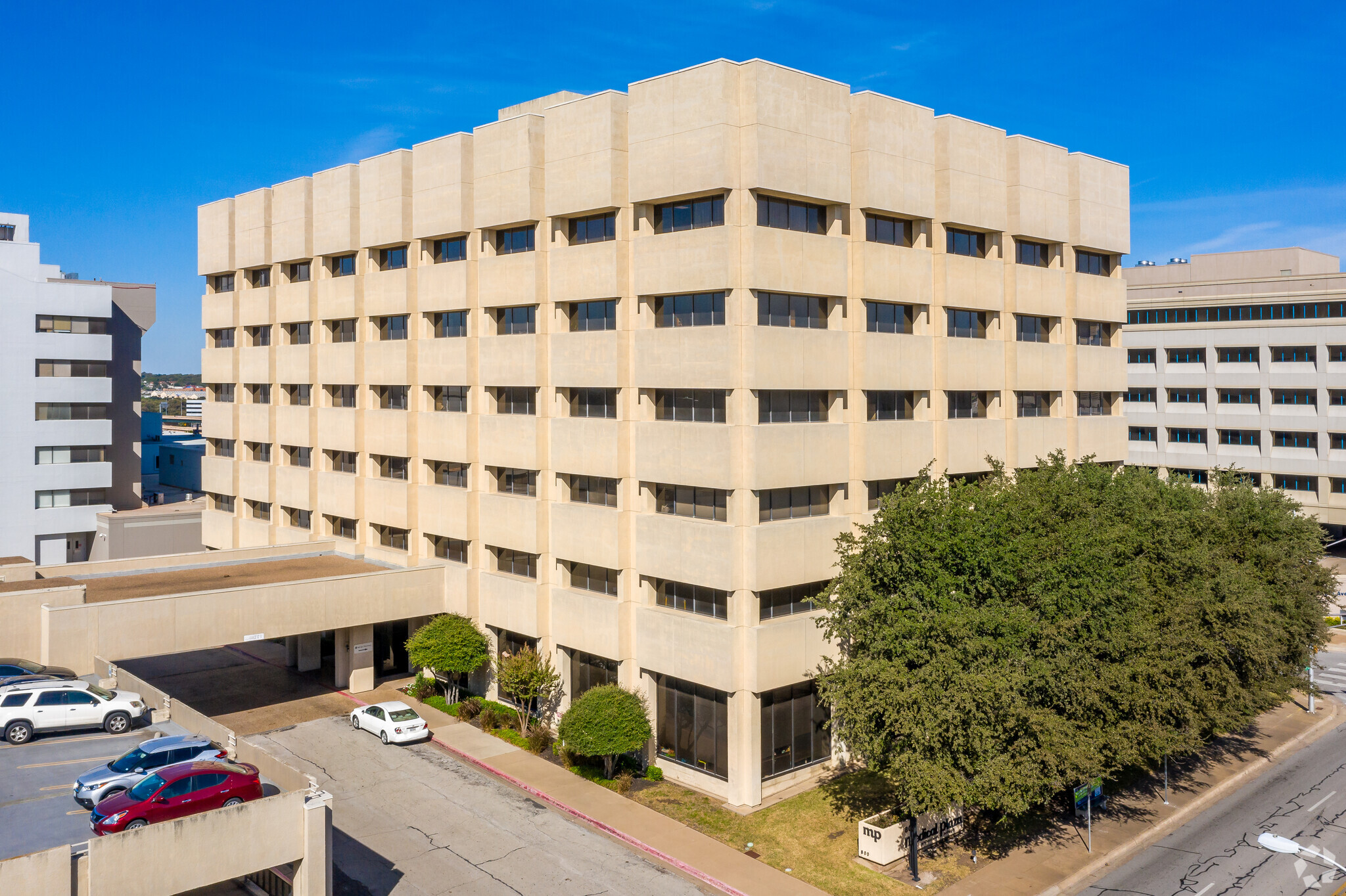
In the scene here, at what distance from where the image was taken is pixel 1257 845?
32.7 m

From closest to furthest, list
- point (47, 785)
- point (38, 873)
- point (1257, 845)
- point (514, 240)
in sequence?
point (38, 873)
point (47, 785)
point (1257, 845)
point (514, 240)

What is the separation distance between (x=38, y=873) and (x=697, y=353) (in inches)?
994

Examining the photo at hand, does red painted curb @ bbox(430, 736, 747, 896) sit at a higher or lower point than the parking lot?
lower

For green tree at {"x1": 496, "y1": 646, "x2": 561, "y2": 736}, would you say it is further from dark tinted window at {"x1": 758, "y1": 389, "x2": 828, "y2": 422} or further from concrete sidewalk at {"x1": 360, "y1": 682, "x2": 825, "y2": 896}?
dark tinted window at {"x1": 758, "y1": 389, "x2": 828, "y2": 422}

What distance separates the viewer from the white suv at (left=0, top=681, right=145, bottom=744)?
31.0 m

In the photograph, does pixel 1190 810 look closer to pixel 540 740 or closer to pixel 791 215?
pixel 540 740

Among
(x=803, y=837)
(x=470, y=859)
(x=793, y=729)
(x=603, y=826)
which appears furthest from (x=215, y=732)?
(x=793, y=729)

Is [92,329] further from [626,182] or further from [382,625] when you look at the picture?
[626,182]

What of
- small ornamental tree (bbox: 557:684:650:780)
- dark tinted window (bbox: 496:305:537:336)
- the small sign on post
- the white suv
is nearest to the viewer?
the white suv

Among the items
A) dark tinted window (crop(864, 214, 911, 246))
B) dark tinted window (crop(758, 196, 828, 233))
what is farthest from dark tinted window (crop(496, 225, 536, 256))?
dark tinted window (crop(864, 214, 911, 246))

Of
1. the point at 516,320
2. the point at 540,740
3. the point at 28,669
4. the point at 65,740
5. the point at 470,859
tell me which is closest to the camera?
the point at 470,859

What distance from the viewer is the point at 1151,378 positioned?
91938 mm

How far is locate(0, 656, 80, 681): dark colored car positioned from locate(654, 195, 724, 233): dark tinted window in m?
27.9

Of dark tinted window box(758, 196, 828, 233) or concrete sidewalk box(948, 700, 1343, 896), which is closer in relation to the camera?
concrete sidewalk box(948, 700, 1343, 896)
